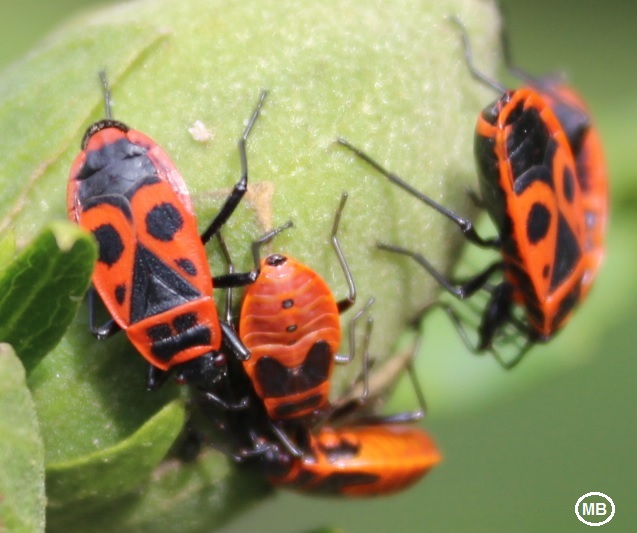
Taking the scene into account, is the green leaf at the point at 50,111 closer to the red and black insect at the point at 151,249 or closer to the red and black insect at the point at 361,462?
the red and black insect at the point at 151,249

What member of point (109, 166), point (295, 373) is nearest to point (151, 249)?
point (109, 166)

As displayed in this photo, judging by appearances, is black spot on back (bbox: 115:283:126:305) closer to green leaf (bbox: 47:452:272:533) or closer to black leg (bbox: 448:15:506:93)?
green leaf (bbox: 47:452:272:533)

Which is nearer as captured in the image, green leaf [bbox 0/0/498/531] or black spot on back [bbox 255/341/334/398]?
green leaf [bbox 0/0/498/531]

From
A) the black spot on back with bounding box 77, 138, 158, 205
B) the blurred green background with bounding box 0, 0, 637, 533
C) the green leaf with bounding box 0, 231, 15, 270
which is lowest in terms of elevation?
the blurred green background with bounding box 0, 0, 637, 533

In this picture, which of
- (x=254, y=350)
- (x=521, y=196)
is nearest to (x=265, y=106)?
(x=254, y=350)

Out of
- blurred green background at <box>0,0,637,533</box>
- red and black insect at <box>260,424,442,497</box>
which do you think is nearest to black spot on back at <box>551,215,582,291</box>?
red and black insect at <box>260,424,442,497</box>

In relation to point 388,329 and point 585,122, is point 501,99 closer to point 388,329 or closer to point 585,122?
point 388,329
